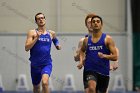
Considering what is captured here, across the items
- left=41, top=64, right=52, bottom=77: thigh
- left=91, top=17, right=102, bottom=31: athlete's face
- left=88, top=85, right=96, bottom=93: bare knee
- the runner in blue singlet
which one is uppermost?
left=91, top=17, right=102, bottom=31: athlete's face

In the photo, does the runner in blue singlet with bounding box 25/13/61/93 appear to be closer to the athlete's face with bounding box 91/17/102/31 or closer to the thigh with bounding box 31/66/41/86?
the thigh with bounding box 31/66/41/86

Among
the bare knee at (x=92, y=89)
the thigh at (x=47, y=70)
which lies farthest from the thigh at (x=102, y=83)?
the thigh at (x=47, y=70)

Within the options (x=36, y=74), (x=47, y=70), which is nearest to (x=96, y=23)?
(x=47, y=70)

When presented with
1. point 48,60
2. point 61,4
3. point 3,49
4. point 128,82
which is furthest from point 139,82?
point 48,60

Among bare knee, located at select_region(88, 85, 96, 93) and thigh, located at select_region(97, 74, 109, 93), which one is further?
thigh, located at select_region(97, 74, 109, 93)

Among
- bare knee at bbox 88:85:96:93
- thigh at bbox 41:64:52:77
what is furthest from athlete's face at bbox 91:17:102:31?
thigh at bbox 41:64:52:77

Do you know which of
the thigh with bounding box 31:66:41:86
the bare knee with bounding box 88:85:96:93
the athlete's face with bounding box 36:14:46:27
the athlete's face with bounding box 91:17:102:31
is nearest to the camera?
the bare knee with bounding box 88:85:96:93

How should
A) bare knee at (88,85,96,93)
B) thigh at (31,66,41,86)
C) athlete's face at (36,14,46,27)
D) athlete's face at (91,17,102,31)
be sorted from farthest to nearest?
thigh at (31,66,41,86) → athlete's face at (36,14,46,27) → athlete's face at (91,17,102,31) → bare knee at (88,85,96,93)

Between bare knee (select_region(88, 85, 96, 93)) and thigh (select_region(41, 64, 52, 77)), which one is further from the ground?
thigh (select_region(41, 64, 52, 77))

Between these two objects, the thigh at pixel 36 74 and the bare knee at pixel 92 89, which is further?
the thigh at pixel 36 74

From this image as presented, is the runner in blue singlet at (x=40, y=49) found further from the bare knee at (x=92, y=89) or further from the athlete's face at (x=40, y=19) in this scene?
the bare knee at (x=92, y=89)

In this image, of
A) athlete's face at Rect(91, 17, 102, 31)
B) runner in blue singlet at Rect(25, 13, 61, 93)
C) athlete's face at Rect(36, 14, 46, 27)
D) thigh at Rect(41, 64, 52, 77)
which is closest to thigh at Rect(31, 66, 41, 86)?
runner in blue singlet at Rect(25, 13, 61, 93)

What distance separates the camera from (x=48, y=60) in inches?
390

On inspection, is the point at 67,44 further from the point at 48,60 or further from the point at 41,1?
the point at 48,60
